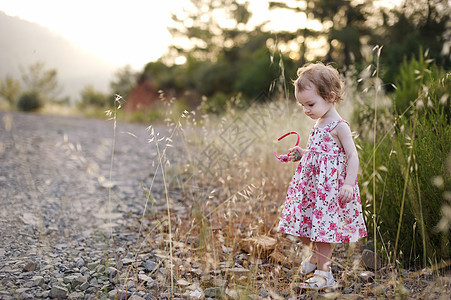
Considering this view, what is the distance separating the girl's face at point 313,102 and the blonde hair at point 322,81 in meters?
0.02

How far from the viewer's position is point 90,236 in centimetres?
265

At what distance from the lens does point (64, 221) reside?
2896 mm

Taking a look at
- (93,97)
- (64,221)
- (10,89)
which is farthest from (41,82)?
(64,221)

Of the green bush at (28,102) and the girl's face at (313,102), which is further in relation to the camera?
the green bush at (28,102)

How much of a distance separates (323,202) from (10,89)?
13923mm

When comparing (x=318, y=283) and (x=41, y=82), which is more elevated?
(x=41, y=82)

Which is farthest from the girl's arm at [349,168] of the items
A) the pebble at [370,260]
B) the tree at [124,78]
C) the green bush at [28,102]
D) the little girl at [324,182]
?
the tree at [124,78]

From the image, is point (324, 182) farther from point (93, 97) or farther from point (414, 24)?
point (93, 97)

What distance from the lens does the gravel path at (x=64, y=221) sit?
1.91 meters

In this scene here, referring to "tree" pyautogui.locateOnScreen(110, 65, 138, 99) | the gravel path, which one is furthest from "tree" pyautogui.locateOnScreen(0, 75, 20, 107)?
the gravel path

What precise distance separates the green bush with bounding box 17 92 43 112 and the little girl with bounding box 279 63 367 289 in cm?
1440

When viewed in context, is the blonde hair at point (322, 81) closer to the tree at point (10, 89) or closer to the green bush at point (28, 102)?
the tree at point (10, 89)

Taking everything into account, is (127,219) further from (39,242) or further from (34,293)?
(34,293)

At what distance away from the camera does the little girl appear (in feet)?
6.45
